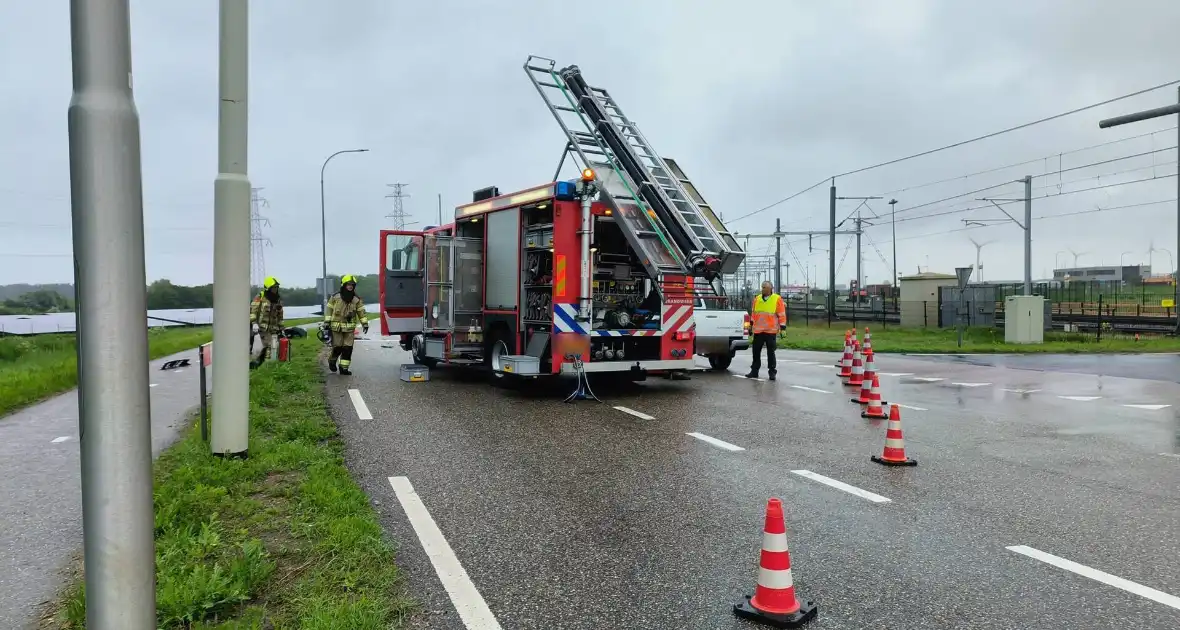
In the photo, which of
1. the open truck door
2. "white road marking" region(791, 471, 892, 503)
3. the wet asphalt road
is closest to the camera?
the wet asphalt road

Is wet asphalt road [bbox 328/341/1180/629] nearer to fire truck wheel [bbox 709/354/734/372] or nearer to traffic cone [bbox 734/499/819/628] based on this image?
traffic cone [bbox 734/499/819/628]

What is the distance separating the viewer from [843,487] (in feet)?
20.3

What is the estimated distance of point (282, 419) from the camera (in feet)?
28.9

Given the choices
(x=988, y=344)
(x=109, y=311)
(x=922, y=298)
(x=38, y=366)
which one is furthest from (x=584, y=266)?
(x=922, y=298)

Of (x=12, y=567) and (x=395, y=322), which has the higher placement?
(x=395, y=322)

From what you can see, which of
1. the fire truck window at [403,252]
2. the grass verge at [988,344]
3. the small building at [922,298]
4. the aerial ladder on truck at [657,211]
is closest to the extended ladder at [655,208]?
the aerial ladder on truck at [657,211]

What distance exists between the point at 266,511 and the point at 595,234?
278 inches

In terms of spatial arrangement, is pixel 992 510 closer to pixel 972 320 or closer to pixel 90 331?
pixel 90 331

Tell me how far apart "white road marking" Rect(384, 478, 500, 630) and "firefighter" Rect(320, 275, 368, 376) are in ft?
28.6

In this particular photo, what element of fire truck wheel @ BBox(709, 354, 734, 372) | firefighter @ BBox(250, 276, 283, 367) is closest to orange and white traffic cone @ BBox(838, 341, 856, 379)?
fire truck wheel @ BBox(709, 354, 734, 372)

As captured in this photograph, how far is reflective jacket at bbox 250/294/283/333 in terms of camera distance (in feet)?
47.0

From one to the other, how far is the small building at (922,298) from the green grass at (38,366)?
27635mm

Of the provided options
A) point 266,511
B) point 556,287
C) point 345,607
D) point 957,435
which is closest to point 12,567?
point 266,511

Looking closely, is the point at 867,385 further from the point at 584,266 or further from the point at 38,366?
the point at 38,366
